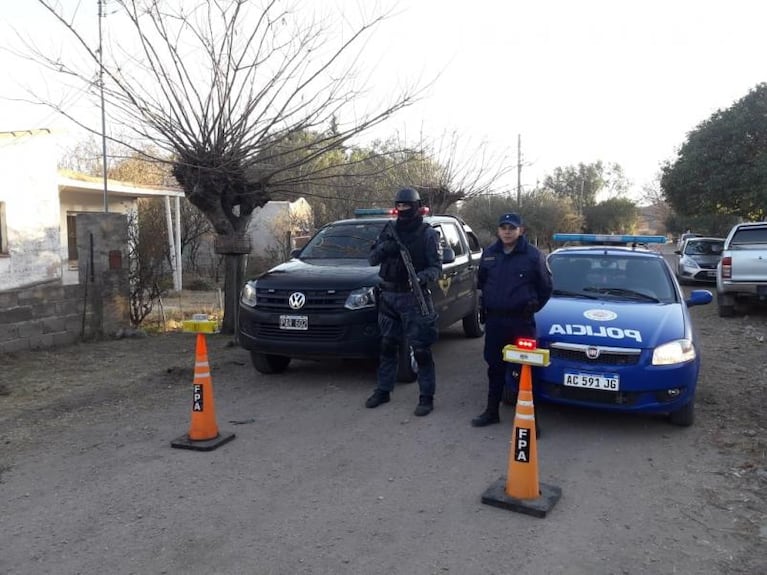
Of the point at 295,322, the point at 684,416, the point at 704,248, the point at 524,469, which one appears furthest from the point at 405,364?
the point at 704,248

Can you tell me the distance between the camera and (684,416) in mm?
5309

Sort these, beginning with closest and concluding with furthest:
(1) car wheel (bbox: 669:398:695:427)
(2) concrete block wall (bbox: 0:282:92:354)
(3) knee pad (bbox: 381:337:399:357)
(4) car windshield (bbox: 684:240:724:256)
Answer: (1) car wheel (bbox: 669:398:695:427) → (3) knee pad (bbox: 381:337:399:357) → (2) concrete block wall (bbox: 0:282:92:354) → (4) car windshield (bbox: 684:240:724:256)

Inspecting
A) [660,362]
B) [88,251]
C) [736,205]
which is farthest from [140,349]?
[736,205]

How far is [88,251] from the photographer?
9.21 metres

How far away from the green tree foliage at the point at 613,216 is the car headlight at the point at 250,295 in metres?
50.3

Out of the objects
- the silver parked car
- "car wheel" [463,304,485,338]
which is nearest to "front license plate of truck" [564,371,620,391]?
"car wheel" [463,304,485,338]

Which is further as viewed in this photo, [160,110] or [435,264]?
[160,110]

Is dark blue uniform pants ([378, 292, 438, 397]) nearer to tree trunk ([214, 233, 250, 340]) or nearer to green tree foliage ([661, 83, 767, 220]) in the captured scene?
tree trunk ([214, 233, 250, 340])

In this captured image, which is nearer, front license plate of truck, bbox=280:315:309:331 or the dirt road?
the dirt road

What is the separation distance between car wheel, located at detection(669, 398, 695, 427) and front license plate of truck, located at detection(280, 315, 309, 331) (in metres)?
3.48

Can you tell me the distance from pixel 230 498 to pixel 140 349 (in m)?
5.33

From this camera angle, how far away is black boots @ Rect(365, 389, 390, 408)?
19.4 ft

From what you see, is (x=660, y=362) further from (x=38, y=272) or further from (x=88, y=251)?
(x=38, y=272)

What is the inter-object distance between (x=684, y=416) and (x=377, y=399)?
2.66m
